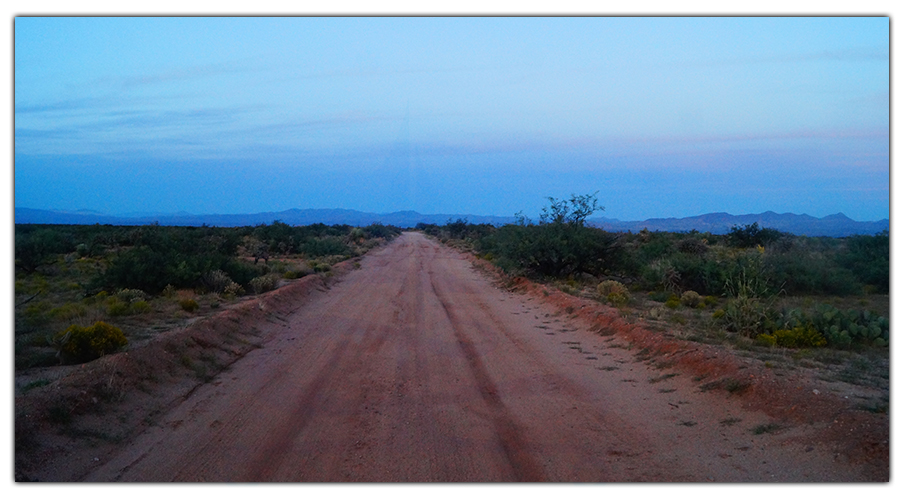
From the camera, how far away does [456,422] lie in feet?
23.0

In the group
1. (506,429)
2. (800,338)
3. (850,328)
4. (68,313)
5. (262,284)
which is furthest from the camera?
(262,284)

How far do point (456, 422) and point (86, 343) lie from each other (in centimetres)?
610

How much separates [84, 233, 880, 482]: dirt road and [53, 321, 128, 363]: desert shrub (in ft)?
6.06

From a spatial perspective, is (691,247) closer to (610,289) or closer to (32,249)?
(610,289)

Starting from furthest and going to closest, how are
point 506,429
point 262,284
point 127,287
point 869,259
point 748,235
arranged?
point 748,235
point 869,259
point 262,284
point 127,287
point 506,429

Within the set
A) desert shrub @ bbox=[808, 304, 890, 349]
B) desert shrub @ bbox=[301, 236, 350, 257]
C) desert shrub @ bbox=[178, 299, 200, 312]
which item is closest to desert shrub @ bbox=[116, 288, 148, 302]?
desert shrub @ bbox=[178, 299, 200, 312]

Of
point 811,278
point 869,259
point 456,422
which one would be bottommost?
point 456,422

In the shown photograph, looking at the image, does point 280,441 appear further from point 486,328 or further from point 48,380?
point 486,328

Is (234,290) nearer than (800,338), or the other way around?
(800,338)

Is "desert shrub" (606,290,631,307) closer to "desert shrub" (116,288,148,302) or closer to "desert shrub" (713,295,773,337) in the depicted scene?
"desert shrub" (713,295,773,337)

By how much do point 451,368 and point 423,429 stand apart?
2947 millimetres

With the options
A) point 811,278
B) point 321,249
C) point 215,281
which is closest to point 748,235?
point 811,278

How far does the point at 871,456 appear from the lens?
5.50 meters

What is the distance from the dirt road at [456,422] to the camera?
564 cm
